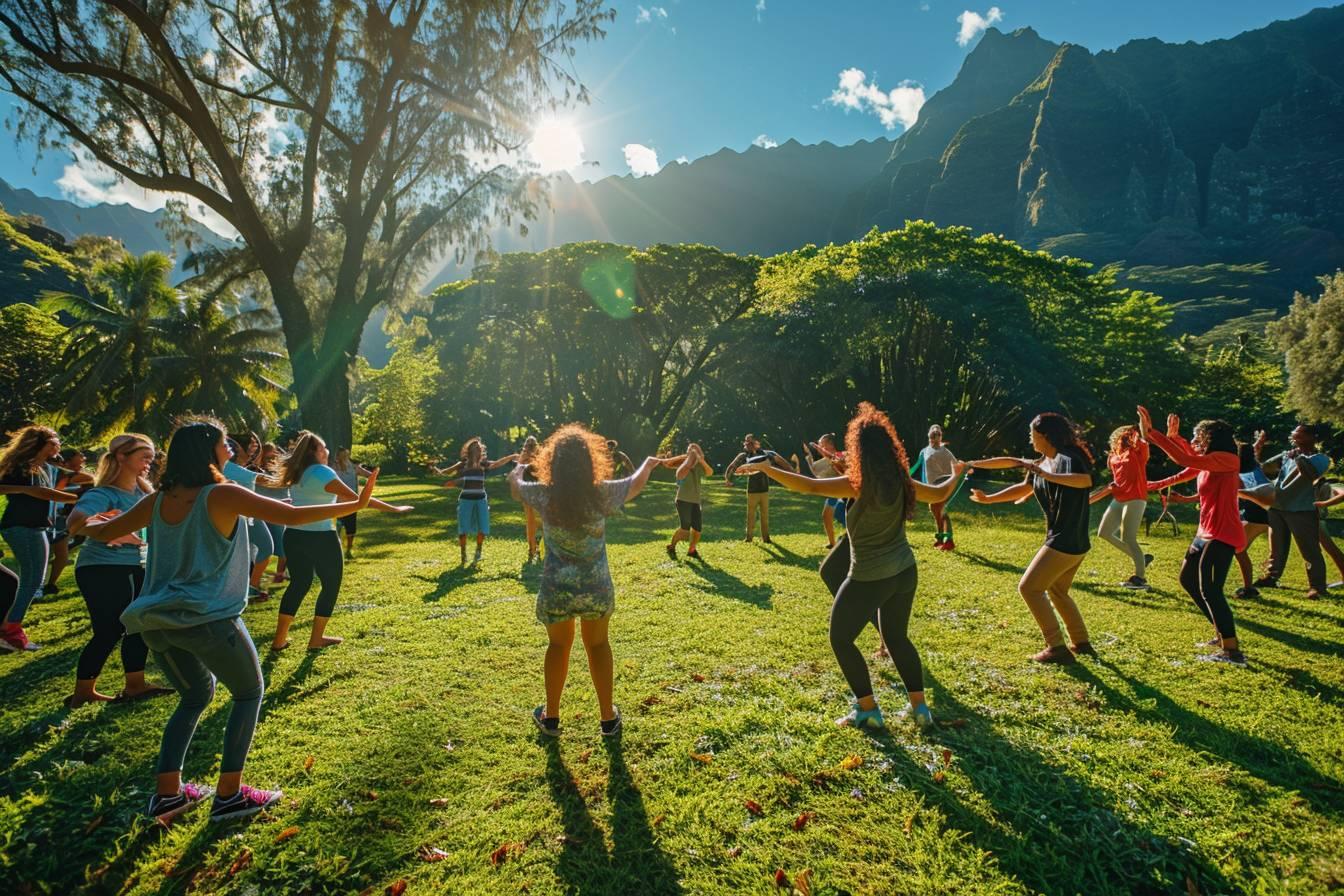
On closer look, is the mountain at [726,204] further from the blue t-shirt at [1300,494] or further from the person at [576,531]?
the person at [576,531]

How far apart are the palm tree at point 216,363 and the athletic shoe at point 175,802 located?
101ft

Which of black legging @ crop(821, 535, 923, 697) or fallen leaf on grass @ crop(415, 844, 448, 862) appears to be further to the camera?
black legging @ crop(821, 535, 923, 697)

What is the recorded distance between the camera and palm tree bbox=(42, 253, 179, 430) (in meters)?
26.8

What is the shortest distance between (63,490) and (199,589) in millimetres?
5835

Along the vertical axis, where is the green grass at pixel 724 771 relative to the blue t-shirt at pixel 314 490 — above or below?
below

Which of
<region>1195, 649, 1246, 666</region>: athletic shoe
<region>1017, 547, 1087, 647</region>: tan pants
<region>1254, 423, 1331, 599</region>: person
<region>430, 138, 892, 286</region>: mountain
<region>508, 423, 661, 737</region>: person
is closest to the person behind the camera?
<region>508, 423, 661, 737</region>: person

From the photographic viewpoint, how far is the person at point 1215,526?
222 inches

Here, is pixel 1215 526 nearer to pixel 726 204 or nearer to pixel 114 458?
pixel 114 458

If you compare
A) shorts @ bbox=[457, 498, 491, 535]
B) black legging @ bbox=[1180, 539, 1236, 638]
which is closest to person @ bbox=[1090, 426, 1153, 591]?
black legging @ bbox=[1180, 539, 1236, 638]

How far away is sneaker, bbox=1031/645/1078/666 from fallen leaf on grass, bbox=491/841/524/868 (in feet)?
17.4

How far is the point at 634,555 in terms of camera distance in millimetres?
12820

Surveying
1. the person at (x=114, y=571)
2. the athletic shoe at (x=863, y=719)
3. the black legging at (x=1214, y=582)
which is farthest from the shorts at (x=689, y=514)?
the person at (x=114, y=571)

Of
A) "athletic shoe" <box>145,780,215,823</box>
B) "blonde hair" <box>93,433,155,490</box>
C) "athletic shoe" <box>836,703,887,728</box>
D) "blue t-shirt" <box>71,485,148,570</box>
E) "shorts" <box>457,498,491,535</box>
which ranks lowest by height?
"athletic shoe" <box>145,780,215,823</box>

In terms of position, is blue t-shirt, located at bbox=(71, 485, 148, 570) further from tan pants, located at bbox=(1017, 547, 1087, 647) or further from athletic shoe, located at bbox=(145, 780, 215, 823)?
tan pants, located at bbox=(1017, 547, 1087, 647)
